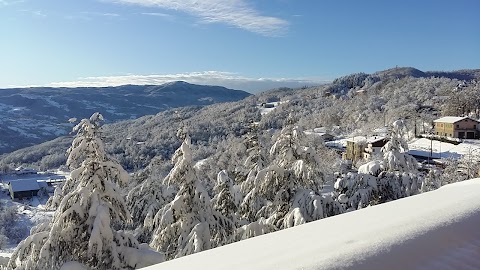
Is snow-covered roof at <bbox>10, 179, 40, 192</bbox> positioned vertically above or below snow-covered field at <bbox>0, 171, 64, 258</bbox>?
above

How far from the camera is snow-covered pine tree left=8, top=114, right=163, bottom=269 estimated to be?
19.7 ft

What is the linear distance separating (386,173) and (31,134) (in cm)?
17860

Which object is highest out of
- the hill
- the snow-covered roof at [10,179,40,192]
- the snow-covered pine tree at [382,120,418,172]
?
the snow-covered pine tree at [382,120,418,172]

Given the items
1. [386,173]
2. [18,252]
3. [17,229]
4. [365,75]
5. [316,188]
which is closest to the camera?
[18,252]

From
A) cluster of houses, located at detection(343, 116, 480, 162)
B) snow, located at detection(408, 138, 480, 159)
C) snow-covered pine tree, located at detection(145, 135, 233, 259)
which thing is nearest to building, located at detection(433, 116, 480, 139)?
cluster of houses, located at detection(343, 116, 480, 162)

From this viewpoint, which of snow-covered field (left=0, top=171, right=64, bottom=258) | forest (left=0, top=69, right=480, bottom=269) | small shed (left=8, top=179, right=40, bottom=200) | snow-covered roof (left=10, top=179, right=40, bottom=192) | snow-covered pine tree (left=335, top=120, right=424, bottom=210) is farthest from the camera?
snow-covered roof (left=10, top=179, right=40, bottom=192)

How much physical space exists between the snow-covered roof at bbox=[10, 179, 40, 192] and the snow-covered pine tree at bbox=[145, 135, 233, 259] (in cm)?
7066

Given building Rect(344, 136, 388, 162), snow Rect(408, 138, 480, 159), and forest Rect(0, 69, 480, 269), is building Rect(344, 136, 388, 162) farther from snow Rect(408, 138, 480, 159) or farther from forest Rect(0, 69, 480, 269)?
forest Rect(0, 69, 480, 269)

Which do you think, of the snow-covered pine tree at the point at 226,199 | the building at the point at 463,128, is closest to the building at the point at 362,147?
the building at the point at 463,128

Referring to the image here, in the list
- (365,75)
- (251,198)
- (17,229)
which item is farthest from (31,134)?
(251,198)

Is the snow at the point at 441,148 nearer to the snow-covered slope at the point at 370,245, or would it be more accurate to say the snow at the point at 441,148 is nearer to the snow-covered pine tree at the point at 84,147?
the snow-covered pine tree at the point at 84,147

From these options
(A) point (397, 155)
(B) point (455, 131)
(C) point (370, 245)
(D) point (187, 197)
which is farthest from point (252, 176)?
(B) point (455, 131)

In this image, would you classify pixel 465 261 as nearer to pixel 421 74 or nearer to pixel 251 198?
pixel 251 198

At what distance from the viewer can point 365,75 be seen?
190 m
